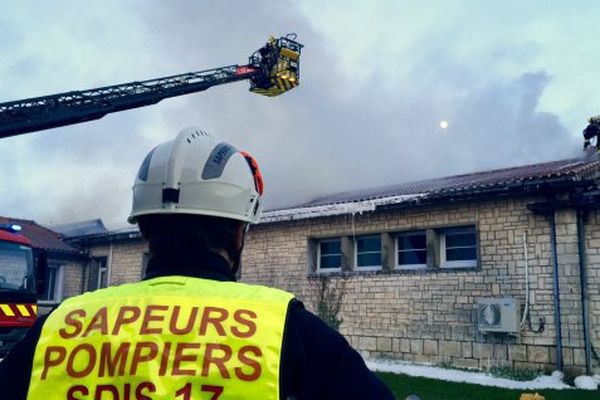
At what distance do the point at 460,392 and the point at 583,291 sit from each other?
2989mm

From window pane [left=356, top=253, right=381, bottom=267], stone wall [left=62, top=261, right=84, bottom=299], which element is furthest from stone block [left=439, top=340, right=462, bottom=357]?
stone wall [left=62, top=261, right=84, bottom=299]

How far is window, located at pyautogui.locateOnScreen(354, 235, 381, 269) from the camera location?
1263 cm

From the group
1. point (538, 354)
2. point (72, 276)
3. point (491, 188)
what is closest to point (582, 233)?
point (491, 188)

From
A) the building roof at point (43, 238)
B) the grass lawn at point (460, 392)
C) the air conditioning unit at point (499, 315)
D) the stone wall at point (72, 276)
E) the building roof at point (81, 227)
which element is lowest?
the grass lawn at point (460, 392)

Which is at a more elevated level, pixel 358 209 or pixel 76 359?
pixel 358 209

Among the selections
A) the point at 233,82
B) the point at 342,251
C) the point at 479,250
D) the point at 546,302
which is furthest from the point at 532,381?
the point at 233,82

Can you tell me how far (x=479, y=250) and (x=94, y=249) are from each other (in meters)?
14.1

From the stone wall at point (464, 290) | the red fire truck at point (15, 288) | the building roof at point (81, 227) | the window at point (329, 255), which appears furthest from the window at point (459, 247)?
the building roof at point (81, 227)

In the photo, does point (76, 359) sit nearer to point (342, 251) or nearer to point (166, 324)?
point (166, 324)

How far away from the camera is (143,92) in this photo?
38.4 feet

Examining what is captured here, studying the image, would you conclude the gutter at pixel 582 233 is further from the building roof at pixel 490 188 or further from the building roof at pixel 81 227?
the building roof at pixel 81 227

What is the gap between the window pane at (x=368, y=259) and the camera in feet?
41.3

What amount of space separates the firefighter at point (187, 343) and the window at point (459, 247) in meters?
10.1

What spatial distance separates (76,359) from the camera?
1408 mm
